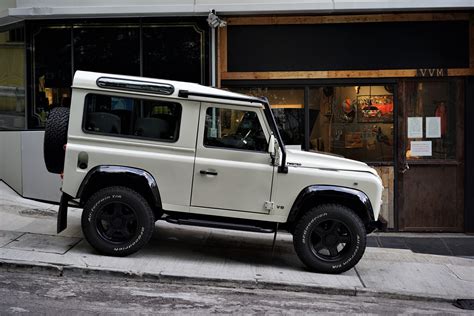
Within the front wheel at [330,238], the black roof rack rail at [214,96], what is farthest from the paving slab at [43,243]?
the front wheel at [330,238]

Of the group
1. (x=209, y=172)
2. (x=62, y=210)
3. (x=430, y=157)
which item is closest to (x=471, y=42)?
(x=430, y=157)

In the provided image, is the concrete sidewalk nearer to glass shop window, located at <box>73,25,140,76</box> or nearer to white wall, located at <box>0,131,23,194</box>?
white wall, located at <box>0,131,23,194</box>

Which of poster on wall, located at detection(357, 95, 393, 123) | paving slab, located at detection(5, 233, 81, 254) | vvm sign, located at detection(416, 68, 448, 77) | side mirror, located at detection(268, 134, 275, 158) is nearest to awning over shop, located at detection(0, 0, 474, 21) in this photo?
vvm sign, located at detection(416, 68, 448, 77)

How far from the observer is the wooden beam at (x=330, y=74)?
397 inches

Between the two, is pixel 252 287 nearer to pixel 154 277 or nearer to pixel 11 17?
pixel 154 277

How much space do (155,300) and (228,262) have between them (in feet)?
5.24

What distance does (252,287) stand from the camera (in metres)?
6.41

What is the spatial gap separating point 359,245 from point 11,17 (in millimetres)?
7476

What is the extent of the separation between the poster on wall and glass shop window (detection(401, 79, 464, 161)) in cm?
34

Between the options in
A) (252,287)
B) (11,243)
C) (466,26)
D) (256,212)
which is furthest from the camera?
(466,26)

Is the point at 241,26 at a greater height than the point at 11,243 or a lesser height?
greater

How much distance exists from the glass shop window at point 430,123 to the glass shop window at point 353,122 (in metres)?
0.38

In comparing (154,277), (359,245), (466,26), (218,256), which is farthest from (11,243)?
(466,26)

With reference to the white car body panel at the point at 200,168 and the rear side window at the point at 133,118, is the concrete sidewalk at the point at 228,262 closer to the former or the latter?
the white car body panel at the point at 200,168
